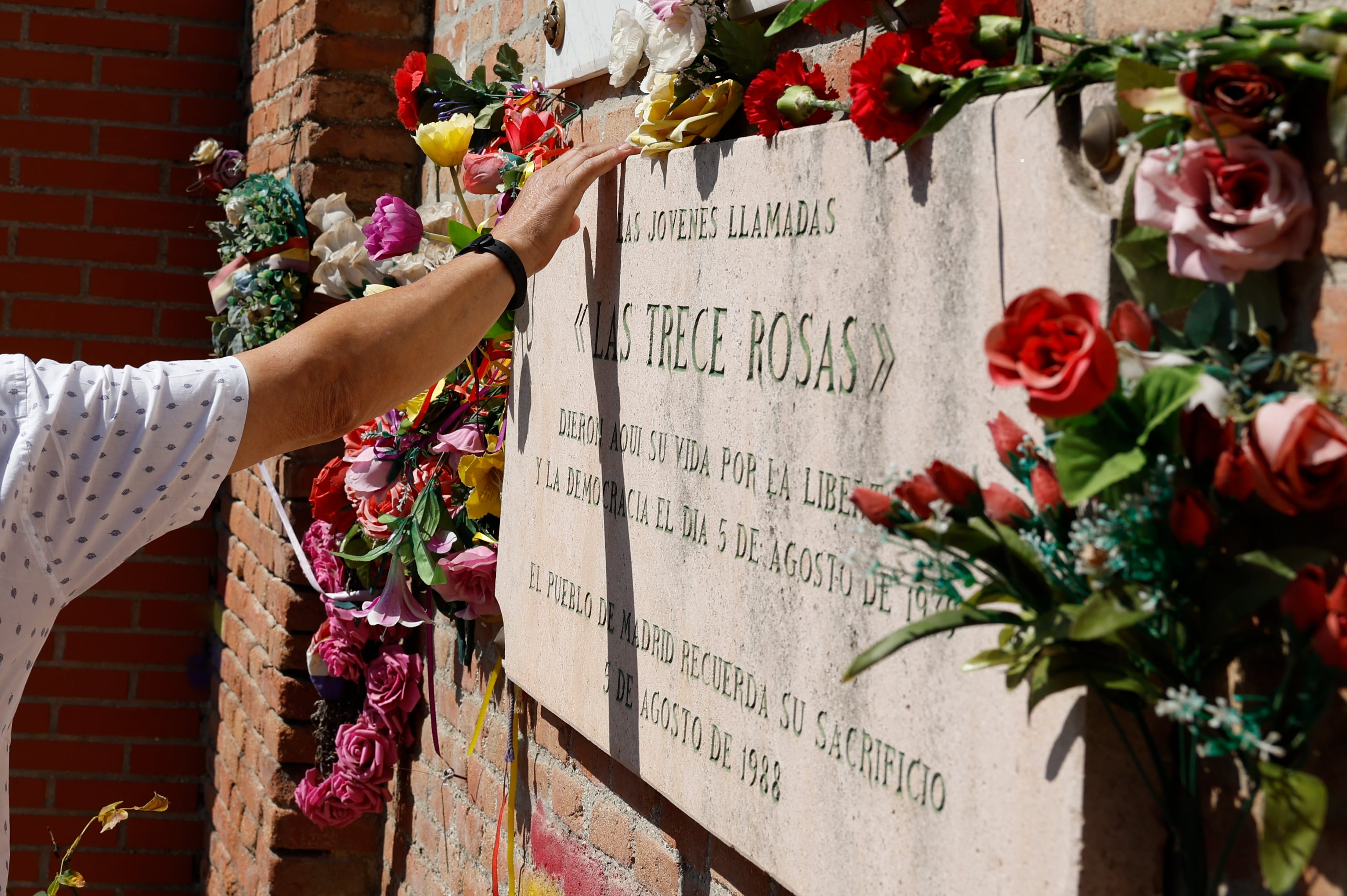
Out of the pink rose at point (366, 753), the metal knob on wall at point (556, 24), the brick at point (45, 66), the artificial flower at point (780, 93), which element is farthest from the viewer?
the brick at point (45, 66)

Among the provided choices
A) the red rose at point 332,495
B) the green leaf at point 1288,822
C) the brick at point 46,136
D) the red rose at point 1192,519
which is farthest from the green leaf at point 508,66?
the brick at point 46,136

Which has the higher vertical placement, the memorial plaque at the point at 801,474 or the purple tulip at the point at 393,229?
the purple tulip at the point at 393,229

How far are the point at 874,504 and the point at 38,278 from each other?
145 inches

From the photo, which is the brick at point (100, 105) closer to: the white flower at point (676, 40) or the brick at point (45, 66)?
Answer: the brick at point (45, 66)

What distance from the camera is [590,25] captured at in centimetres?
212

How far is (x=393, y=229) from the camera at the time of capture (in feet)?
8.16

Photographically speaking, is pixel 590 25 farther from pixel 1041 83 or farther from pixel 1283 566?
pixel 1283 566

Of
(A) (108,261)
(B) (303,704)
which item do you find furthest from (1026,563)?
(A) (108,261)

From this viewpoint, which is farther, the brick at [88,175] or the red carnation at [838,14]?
the brick at [88,175]

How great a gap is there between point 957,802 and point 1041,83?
2.05 ft

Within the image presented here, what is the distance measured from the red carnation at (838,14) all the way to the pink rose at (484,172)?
94 cm

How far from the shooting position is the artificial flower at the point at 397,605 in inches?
98.9

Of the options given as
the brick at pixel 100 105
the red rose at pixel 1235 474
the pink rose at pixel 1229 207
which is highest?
the brick at pixel 100 105

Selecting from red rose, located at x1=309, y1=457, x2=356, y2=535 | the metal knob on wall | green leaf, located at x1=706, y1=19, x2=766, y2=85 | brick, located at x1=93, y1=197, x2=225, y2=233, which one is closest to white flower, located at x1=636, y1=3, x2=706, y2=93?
green leaf, located at x1=706, y1=19, x2=766, y2=85
